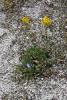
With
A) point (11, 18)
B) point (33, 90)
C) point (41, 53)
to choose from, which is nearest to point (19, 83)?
point (33, 90)

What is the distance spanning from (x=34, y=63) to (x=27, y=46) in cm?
65

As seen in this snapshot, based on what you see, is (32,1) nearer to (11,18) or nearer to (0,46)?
(11,18)

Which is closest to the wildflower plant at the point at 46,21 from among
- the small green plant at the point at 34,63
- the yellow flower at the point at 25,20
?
the yellow flower at the point at 25,20

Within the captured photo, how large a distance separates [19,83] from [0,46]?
1332 mm

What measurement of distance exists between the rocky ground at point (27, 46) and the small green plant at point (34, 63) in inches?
7.1

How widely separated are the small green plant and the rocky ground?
180 millimetres

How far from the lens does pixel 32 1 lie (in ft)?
31.4

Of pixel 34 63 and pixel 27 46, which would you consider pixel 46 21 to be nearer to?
pixel 27 46

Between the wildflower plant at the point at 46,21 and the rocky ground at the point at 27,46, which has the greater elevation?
the wildflower plant at the point at 46,21

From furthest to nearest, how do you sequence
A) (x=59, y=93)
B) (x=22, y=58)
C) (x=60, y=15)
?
(x=60, y=15) < (x=22, y=58) < (x=59, y=93)

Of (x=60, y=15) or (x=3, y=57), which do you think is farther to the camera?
(x=60, y=15)

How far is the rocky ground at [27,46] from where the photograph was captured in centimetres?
781

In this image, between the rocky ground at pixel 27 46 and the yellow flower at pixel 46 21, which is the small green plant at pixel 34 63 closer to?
the rocky ground at pixel 27 46

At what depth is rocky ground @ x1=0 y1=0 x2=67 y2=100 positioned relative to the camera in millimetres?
7809
